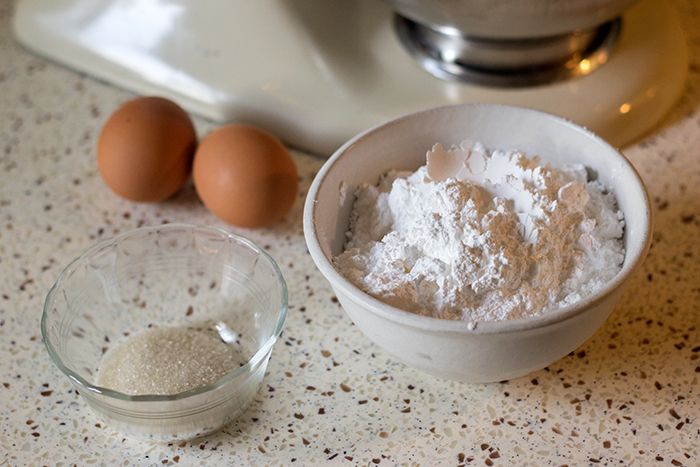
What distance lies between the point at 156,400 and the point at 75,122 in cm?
60

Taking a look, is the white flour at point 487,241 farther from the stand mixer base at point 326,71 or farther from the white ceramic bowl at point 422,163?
the stand mixer base at point 326,71

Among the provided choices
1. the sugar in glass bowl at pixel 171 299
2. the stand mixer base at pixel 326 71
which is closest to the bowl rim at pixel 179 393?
the sugar in glass bowl at pixel 171 299

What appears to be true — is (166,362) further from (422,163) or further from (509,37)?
(509,37)

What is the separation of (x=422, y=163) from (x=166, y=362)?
0.33 m

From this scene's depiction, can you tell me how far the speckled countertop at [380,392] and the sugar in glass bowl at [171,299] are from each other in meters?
0.03

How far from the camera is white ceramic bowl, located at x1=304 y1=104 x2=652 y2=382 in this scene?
513 mm

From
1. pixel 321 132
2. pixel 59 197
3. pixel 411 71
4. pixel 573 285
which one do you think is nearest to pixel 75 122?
pixel 59 197

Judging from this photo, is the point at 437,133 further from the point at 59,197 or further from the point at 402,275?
the point at 59,197

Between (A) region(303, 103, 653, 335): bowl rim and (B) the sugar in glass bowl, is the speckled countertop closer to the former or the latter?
(B) the sugar in glass bowl

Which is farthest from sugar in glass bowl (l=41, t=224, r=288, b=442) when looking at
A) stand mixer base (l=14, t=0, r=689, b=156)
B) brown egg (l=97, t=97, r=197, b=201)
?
stand mixer base (l=14, t=0, r=689, b=156)

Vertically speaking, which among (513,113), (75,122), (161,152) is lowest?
(75,122)

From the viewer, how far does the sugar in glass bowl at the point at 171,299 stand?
0.63 meters

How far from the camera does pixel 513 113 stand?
68 cm

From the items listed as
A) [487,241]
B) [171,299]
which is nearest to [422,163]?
[487,241]
